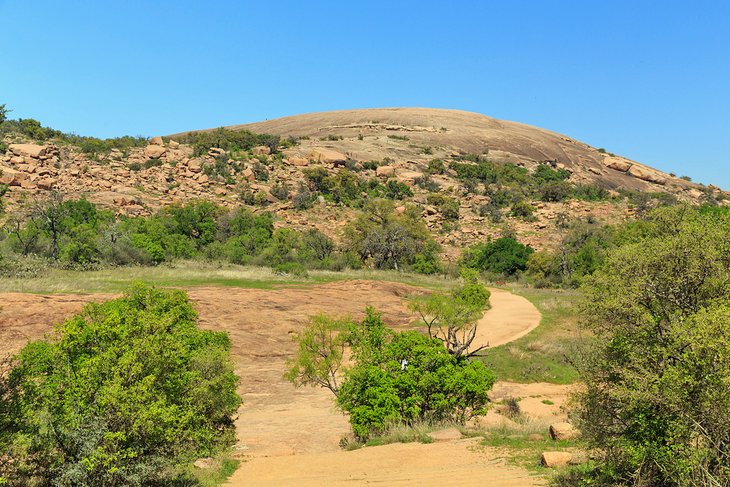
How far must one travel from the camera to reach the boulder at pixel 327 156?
81025mm

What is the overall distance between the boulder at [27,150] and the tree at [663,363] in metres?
70.9

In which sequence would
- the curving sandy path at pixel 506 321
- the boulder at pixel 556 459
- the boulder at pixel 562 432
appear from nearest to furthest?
the boulder at pixel 556 459 → the boulder at pixel 562 432 → the curving sandy path at pixel 506 321

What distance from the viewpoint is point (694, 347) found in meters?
7.86

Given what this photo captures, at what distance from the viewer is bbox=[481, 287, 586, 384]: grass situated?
26.4 metres

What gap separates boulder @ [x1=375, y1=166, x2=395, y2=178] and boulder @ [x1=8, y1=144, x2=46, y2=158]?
44999 mm

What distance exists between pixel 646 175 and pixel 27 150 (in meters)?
100

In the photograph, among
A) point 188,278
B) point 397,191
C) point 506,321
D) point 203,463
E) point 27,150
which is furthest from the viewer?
point 397,191

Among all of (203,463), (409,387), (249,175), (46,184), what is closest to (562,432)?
(409,387)

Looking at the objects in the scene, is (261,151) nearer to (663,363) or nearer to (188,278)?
(188,278)

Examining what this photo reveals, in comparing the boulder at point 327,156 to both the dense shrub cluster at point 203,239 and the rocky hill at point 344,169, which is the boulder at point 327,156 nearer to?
Result: the rocky hill at point 344,169

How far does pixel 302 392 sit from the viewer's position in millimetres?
24703

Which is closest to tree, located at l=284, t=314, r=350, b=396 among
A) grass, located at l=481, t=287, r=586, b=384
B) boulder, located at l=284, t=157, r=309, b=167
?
grass, located at l=481, t=287, r=586, b=384

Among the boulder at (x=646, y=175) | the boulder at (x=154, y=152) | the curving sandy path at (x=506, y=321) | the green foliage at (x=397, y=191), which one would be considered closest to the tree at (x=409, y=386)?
the curving sandy path at (x=506, y=321)

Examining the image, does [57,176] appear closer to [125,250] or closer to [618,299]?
[125,250]
